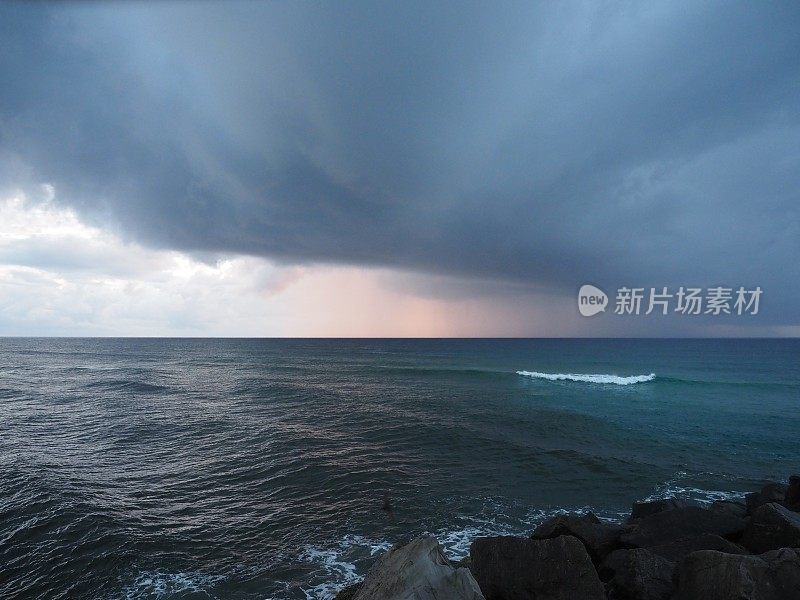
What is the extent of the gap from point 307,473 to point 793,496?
2146cm

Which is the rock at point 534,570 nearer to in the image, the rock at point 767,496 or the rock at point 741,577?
the rock at point 741,577

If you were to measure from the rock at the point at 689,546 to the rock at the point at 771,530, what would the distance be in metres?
1.12

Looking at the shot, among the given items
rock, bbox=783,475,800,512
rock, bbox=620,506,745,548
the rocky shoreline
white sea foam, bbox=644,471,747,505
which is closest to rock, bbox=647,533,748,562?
the rocky shoreline

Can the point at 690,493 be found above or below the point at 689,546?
below

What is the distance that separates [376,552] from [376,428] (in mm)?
17133

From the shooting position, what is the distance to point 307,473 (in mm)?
21031

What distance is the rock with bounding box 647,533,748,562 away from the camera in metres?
10.7

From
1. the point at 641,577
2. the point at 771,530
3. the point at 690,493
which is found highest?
the point at 771,530

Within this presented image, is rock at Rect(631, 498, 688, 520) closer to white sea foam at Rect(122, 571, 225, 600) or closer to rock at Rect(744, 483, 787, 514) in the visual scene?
rock at Rect(744, 483, 787, 514)

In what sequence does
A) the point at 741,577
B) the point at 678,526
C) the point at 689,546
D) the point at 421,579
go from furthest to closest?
the point at 678,526
the point at 689,546
the point at 741,577
the point at 421,579

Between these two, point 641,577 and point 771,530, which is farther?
point 771,530

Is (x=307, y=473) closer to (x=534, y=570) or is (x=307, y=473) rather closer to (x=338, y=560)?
(x=338, y=560)

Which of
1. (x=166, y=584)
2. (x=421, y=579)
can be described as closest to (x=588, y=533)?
(x=421, y=579)

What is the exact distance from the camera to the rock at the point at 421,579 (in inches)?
260
